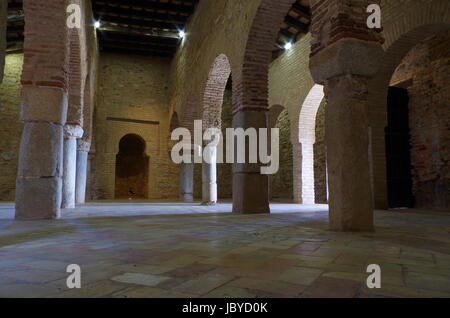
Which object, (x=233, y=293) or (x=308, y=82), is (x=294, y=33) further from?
(x=233, y=293)

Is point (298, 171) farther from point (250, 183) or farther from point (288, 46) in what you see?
point (250, 183)

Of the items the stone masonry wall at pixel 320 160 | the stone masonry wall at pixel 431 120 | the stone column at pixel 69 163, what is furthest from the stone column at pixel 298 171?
the stone column at pixel 69 163

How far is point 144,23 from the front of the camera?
1503cm

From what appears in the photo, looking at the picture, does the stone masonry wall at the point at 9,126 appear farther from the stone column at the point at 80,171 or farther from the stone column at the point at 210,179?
the stone column at the point at 210,179

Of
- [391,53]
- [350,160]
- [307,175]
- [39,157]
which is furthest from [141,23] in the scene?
[350,160]

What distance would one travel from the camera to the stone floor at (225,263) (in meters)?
1.84

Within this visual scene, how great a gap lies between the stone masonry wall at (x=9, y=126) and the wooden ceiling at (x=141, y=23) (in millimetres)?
4091

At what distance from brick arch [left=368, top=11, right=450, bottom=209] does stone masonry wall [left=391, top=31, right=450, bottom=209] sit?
7.07 ft

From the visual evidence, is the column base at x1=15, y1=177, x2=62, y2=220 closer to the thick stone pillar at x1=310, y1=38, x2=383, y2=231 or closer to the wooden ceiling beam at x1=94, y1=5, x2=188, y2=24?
the thick stone pillar at x1=310, y1=38, x2=383, y2=231

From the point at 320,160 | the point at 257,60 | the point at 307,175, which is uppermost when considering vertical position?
the point at 257,60

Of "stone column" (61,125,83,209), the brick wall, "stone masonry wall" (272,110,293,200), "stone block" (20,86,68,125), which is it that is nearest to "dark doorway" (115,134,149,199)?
the brick wall

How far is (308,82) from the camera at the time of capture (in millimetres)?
12031

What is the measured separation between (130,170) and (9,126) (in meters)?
7.08

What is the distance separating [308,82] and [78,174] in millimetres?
8875
